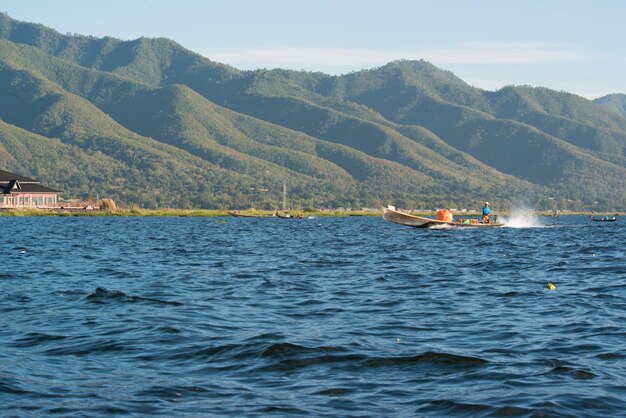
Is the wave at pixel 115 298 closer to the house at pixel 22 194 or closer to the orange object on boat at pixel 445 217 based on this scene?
the orange object on boat at pixel 445 217

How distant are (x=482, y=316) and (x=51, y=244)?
43472 millimetres

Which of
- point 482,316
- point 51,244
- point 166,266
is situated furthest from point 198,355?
point 51,244

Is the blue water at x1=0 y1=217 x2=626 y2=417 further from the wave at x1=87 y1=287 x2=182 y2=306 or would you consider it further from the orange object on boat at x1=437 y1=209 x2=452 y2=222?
Answer: the orange object on boat at x1=437 y1=209 x2=452 y2=222

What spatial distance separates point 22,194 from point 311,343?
156 meters

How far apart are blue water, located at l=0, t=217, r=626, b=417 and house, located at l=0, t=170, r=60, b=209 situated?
131m

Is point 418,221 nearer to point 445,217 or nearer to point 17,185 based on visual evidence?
point 445,217

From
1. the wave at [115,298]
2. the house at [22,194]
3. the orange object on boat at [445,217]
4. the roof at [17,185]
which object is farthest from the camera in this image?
the roof at [17,185]

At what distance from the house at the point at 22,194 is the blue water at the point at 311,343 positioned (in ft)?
430

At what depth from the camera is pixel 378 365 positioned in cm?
1705

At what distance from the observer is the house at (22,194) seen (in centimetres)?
16112

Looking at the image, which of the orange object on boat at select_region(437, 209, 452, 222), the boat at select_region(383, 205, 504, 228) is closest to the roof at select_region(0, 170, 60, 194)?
the boat at select_region(383, 205, 504, 228)

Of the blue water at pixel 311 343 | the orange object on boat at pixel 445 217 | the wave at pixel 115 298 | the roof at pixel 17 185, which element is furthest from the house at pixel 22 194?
the wave at pixel 115 298

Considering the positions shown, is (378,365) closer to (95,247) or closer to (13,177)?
(95,247)

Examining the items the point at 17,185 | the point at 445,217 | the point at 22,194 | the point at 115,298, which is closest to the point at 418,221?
the point at 445,217
